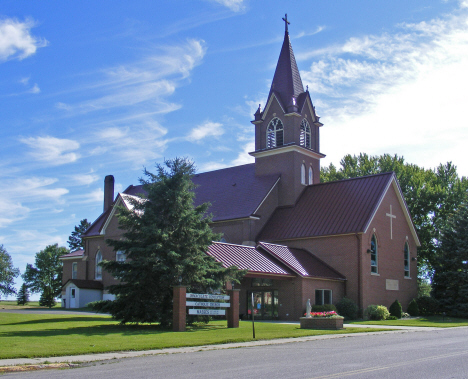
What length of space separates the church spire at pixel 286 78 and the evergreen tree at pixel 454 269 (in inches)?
637

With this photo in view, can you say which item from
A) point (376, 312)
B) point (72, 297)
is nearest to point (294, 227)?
point (376, 312)

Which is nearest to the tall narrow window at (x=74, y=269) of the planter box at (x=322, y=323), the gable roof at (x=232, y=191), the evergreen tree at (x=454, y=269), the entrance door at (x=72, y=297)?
the gable roof at (x=232, y=191)

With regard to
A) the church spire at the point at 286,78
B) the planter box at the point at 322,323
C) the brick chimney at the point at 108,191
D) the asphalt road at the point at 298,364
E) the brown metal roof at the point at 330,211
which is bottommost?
the planter box at the point at 322,323

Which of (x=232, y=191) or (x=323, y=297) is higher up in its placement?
(x=232, y=191)

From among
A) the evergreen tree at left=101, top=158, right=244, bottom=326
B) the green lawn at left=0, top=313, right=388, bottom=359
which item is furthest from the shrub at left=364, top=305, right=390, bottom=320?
the evergreen tree at left=101, top=158, right=244, bottom=326

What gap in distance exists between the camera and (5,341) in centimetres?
1767

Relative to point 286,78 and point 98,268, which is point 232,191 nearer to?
point 286,78

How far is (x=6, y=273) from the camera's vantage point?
90812 millimetres

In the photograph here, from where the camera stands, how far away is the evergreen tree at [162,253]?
80.5 ft

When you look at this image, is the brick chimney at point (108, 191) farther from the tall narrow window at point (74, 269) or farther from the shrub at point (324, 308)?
the shrub at point (324, 308)

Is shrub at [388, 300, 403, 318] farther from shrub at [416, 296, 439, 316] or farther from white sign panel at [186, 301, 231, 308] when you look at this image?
white sign panel at [186, 301, 231, 308]

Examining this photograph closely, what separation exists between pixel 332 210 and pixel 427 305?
10.6 meters

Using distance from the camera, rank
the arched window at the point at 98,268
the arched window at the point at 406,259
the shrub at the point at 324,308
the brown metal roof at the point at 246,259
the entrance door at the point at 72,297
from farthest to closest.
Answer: the arched window at the point at 98,268 → the entrance door at the point at 72,297 → the arched window at the point at 406,259 → the shrub at the point at 324,308 → the brown metal roof at the point at 246,259

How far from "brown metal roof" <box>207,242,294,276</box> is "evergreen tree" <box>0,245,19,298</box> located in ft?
223
